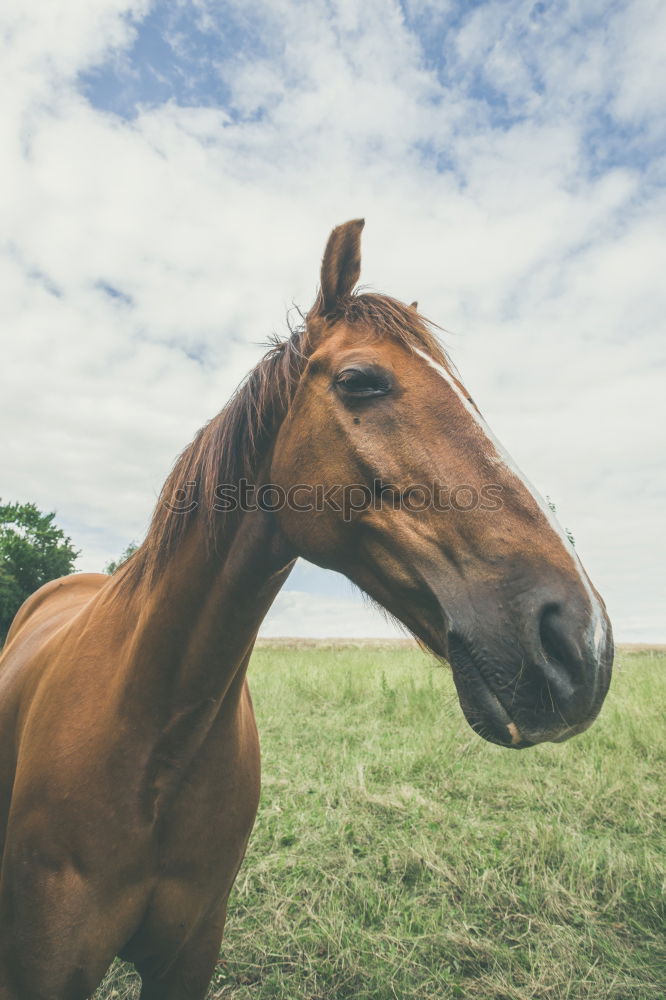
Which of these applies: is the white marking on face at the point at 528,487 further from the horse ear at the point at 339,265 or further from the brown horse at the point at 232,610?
the horse ear at the point at 339,265

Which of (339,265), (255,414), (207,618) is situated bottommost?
(207,618)

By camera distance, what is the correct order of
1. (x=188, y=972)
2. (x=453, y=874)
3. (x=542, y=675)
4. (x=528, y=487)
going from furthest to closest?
(x=453, y=874), (x=188, y=972), (x=528, y=487), (x=542, y=675)

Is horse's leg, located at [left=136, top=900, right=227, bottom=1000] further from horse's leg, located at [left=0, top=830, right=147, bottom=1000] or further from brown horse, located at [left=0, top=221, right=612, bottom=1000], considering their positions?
horse's leg, located at [left=0, top=830, right=147, bottom=1000]

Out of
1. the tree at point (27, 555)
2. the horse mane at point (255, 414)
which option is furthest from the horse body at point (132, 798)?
the tree at point (27, 555)

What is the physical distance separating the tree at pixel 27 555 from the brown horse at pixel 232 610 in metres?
21.8

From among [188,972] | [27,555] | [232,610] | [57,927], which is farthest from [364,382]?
[27,555]

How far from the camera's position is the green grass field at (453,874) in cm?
275

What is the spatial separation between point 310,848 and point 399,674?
4.33 meters

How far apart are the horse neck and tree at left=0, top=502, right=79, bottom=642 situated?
22036mm

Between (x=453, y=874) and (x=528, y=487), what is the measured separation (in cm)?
299

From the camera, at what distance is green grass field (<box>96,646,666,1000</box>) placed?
9.02 ft

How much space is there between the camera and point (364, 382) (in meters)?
1.64

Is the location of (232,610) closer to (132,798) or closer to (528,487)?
(132,798)

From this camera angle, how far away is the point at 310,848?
3.68 meters
